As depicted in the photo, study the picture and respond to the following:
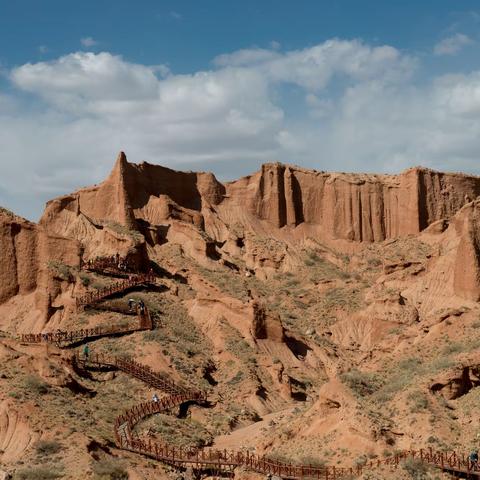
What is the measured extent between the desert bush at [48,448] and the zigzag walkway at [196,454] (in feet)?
10.2

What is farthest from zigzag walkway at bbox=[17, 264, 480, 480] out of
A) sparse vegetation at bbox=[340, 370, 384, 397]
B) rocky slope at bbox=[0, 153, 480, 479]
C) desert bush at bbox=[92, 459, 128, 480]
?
sparse vegetation at bbox=[340, 370, 384, 397]

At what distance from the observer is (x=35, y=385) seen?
41375 millimetres

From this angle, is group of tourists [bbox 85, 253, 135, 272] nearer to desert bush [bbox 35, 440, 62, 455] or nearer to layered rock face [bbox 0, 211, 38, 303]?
layered rock face [bbox 0, 211, 38, 303]

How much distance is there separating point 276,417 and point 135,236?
26060mm

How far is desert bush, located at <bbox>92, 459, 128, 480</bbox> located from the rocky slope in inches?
17.6

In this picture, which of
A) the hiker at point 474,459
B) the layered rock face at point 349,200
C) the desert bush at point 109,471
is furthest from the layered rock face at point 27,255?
the layered rock face at point 349,200

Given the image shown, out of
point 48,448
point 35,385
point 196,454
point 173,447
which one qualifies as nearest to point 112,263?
point 35,385

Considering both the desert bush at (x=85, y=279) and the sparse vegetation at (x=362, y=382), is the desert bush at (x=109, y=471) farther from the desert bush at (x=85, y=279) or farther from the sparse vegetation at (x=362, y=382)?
the desert bush at (x=85, y=279)

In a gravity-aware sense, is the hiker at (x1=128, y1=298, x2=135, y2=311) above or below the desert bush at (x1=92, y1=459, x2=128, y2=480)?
above

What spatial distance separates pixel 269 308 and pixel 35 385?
92.4ft

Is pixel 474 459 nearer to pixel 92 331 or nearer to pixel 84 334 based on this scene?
pixel 92 331

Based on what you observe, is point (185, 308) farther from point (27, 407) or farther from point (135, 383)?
point (27, 407)

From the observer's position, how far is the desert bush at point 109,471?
111 ft

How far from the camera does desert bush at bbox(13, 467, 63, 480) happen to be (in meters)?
34.0
